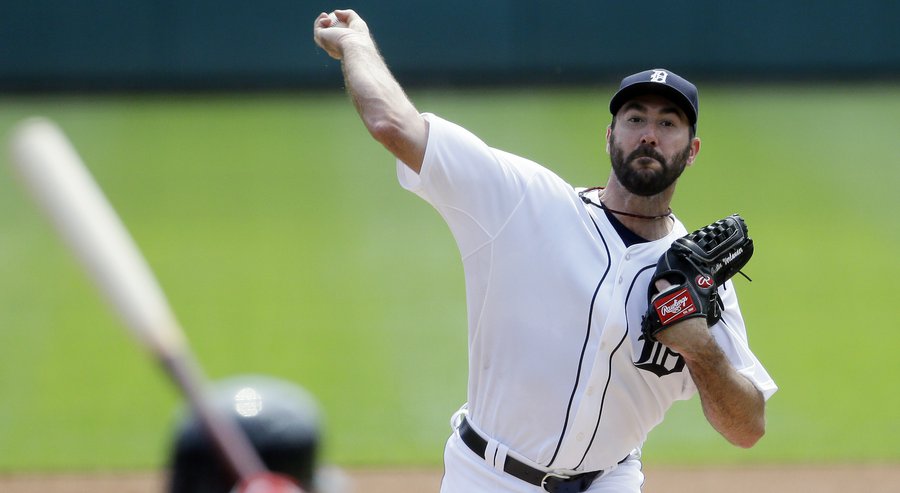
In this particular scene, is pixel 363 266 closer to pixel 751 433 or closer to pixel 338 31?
pixel 338 31

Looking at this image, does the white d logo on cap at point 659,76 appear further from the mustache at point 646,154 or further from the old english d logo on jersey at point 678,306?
the old english d logo on jersey at point 678,306

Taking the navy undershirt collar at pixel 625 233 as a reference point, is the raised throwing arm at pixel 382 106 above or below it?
above

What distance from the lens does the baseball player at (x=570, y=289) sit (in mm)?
3479

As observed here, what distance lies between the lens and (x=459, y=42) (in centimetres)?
1549

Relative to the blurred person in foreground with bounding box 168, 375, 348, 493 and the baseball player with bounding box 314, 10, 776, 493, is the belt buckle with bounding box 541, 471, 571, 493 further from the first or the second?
the blurred person in foreground with bounding box 168, 375, 348, 493

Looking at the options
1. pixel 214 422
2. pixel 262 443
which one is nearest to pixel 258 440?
pixel 262 443

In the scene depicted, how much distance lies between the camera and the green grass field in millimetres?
8547

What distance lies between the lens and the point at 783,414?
880 cm

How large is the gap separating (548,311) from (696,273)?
18.1 inches

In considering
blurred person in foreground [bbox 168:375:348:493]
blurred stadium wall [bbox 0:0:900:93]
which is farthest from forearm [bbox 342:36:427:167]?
blurred stadium wall [bbox 0:0:900:93]

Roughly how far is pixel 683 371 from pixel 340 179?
9479mm

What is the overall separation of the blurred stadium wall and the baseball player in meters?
11.8

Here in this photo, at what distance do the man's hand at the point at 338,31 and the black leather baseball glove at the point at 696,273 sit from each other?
1124mm

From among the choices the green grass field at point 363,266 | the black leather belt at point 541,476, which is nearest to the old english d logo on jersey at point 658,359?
the black leather belt at point 541,476
